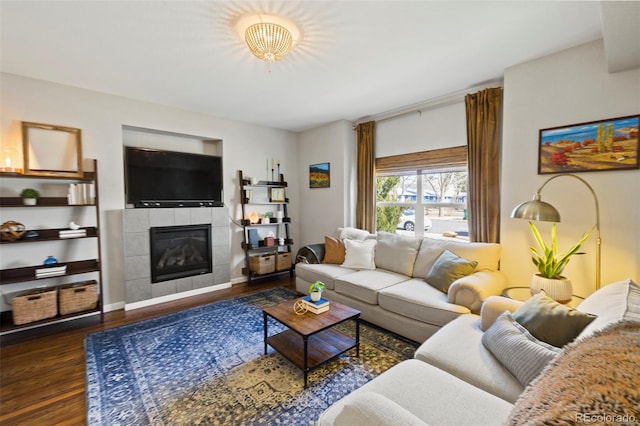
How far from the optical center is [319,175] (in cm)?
473

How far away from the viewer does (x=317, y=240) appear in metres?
4.86

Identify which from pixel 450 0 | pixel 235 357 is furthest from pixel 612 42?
pixel 235 357

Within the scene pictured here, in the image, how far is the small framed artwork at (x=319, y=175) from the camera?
4.59 m

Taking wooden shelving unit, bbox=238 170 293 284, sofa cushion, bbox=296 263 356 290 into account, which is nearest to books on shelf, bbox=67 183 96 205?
wooden shelving unit, bbox=238 170 293 284

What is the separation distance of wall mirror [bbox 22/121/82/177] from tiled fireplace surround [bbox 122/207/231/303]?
2.40ft

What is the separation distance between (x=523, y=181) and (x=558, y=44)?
→ 117cm

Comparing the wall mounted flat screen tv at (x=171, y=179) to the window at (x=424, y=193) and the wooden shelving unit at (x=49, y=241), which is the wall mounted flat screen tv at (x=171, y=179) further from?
the window at (x=424, y=193)

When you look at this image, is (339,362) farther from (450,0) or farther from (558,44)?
(558,44)

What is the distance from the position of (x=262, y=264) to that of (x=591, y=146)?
3991mm

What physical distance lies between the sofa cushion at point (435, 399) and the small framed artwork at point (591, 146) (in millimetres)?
2197

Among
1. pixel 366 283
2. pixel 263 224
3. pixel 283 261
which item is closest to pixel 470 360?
pixel 366 283

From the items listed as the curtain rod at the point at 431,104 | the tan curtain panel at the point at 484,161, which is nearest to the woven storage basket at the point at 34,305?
the curtain rod at the point at 431,104

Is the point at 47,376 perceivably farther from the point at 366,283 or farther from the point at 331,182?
the point at 331,182

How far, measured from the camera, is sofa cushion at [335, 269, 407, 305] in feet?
9.14
